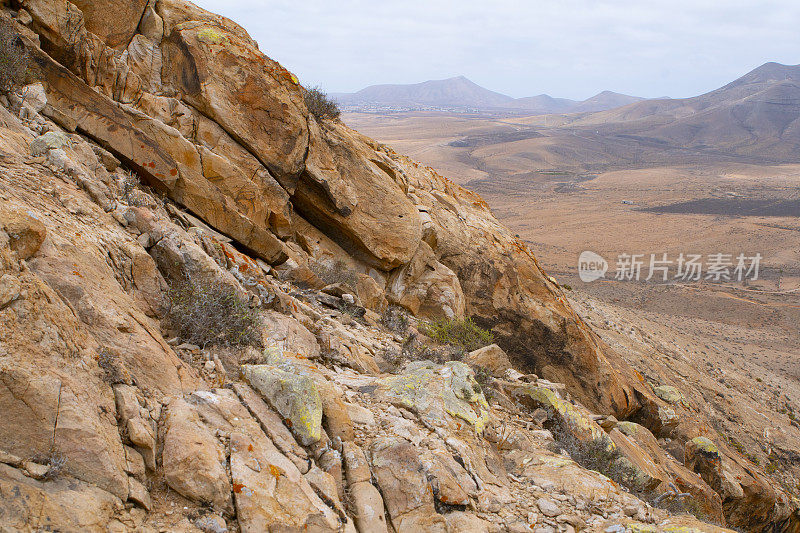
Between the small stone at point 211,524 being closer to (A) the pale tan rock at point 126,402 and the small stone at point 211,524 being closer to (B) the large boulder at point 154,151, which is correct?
(A) the pale tan rock at point 126,402

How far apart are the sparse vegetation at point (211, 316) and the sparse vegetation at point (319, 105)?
637cm

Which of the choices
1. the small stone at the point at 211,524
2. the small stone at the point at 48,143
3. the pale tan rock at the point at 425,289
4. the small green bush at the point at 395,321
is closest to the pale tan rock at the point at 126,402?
the small stone at the point at 211,524

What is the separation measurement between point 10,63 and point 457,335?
24.3ft

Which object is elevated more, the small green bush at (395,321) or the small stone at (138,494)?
the small stone at (138,494)

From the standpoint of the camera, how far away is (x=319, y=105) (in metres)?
10.9

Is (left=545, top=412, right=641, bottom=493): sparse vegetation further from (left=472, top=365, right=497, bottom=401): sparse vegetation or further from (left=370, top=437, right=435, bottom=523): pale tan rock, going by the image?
(left=370, top=437, right=435, bottom=523): pale tan rock

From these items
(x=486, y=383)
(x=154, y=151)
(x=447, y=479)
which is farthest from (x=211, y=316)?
(x=486, y=383)

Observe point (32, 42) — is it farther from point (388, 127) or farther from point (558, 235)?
point (388, 127)

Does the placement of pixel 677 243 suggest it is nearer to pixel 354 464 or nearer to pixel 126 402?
pixel 354 464

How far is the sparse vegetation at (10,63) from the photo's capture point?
550 centimetres

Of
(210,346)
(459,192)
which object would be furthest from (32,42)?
(459,192)

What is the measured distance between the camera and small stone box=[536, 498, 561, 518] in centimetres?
442

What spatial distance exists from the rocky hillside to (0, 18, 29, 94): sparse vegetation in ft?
0.60

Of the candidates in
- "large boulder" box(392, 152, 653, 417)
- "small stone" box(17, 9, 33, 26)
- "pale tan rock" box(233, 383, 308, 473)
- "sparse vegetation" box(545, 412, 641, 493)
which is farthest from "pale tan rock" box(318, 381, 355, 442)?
"large boulder" box(392, 152, 653, 417)
